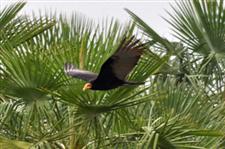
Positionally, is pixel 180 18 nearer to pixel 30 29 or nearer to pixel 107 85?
pixel 30 29

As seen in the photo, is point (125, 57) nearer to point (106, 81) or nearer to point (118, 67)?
point (118, 67)

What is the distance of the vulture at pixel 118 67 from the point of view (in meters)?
3.41

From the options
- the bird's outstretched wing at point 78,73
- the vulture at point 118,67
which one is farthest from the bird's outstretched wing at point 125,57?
the bird's outstretched wing at point 78,73

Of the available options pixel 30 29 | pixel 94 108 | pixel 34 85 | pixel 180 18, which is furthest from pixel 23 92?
pixel 180 18

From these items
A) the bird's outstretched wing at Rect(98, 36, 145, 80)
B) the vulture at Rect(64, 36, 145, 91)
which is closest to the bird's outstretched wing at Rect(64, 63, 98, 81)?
the vulture at Rect(64, 36, 145, 91)

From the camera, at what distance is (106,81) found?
11.8 ft

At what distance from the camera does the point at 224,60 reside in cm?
574

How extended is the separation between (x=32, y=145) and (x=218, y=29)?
2243 mm

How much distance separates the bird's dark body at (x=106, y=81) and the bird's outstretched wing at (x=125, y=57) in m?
0.03

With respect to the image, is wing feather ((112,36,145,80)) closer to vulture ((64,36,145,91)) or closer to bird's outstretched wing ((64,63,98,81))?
vulture ((64,36,145,91))

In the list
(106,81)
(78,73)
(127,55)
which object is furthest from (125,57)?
(78,73)

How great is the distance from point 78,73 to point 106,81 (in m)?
0.32

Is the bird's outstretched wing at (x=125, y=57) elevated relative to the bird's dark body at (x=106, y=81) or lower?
elevated

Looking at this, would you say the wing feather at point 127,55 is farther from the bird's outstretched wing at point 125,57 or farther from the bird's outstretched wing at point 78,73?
the bird's outstretched wing at point 78,73
